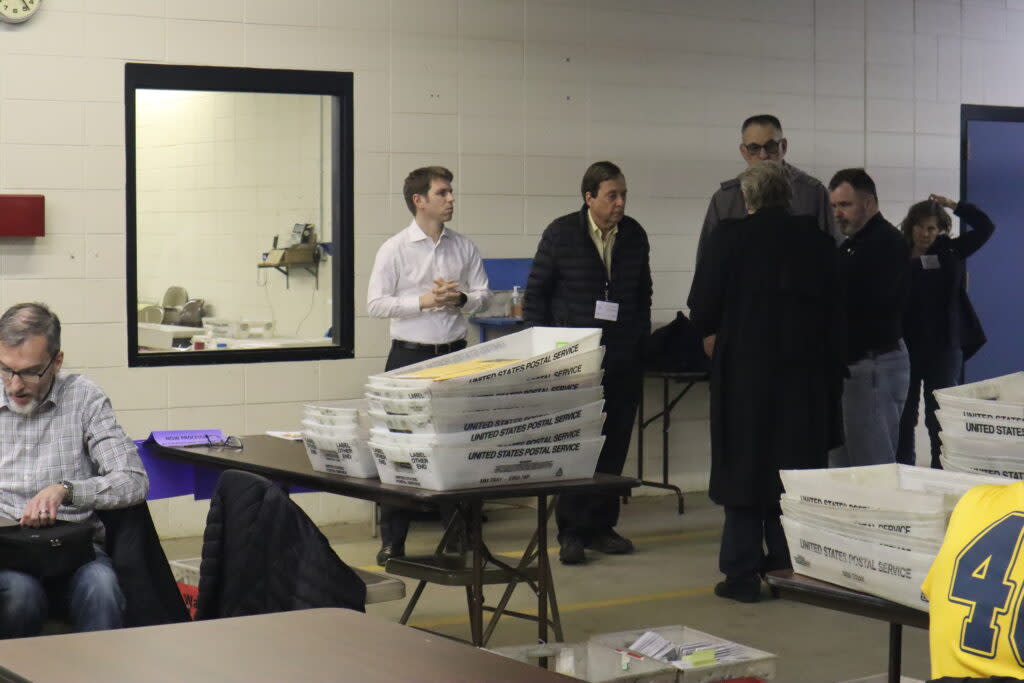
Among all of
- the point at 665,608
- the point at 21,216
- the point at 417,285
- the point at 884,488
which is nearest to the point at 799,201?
the point at 417,285

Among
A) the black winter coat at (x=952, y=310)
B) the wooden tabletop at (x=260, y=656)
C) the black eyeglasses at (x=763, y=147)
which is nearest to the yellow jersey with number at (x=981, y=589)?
the wooden tabletop at (x=260, y=656)

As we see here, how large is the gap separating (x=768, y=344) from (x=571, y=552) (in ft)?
4.63

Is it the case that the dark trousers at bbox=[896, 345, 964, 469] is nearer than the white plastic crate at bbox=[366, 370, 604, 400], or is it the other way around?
the white plastic crate at bbox=[366, 370, 604, 400]

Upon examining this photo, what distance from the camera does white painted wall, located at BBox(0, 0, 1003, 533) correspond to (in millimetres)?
6125

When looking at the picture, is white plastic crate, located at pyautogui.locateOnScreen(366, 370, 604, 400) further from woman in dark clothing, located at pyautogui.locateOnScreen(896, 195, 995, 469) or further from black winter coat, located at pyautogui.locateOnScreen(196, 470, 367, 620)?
woman in dark clothing, located at pyautogui.locateOnScreen(896, 195, 995, 469)

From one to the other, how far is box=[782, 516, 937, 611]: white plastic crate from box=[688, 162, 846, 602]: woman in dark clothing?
248cm

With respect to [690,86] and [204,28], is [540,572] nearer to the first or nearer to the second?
[204,28]

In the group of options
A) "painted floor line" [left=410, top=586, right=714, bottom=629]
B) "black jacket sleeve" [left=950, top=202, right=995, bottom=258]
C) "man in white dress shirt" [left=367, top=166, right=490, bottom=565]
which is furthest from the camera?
"black jacket sleeve" [left=950, top=202, right=995, bottom=258]

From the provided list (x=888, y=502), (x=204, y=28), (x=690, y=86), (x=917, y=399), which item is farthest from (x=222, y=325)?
(x=888, y=502)

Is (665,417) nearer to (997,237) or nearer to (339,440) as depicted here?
(997,237)

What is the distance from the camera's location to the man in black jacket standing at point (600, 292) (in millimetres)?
6066

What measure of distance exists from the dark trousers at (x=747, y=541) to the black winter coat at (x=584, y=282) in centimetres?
102

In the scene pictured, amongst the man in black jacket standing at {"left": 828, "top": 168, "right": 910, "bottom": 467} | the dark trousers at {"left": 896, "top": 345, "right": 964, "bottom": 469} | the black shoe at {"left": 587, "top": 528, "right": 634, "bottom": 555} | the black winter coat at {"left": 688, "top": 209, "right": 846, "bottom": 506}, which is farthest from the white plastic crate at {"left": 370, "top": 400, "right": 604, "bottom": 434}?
the dark trousers at {"left": 896, "top": 345, "right": 964, "bottom": 469}

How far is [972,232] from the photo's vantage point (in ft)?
25.4
